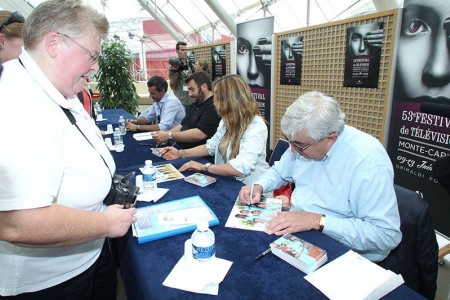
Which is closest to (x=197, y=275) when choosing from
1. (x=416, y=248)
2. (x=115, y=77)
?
(x=416, y=248)

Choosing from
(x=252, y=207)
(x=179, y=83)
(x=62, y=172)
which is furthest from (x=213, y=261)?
(x=179, y=83)

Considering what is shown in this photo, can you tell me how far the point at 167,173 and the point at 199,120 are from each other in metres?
1.06

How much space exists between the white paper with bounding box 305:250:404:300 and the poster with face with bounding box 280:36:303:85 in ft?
8.62

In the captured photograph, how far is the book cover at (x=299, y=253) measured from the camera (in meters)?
0.98

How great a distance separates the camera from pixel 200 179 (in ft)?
5.83

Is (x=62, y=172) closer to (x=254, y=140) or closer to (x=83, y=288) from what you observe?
(x=83, y=288)

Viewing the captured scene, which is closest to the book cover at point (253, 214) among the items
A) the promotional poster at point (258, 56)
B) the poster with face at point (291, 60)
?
the poster with face at point (291, 60)

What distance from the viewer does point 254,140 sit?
2002mm

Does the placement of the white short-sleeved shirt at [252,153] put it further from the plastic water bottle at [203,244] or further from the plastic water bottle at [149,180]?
the plastic water bottle at [203,244]

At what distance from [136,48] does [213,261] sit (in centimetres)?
1220

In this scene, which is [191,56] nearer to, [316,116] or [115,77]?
[115,77]

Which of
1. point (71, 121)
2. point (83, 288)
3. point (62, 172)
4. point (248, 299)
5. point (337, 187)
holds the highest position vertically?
point (71, 121)

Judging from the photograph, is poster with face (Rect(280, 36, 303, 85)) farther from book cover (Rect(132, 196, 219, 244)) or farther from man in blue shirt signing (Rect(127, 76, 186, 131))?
book cover (Rect(132, 196, 219, 244))

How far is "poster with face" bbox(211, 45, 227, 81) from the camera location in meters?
4.96
